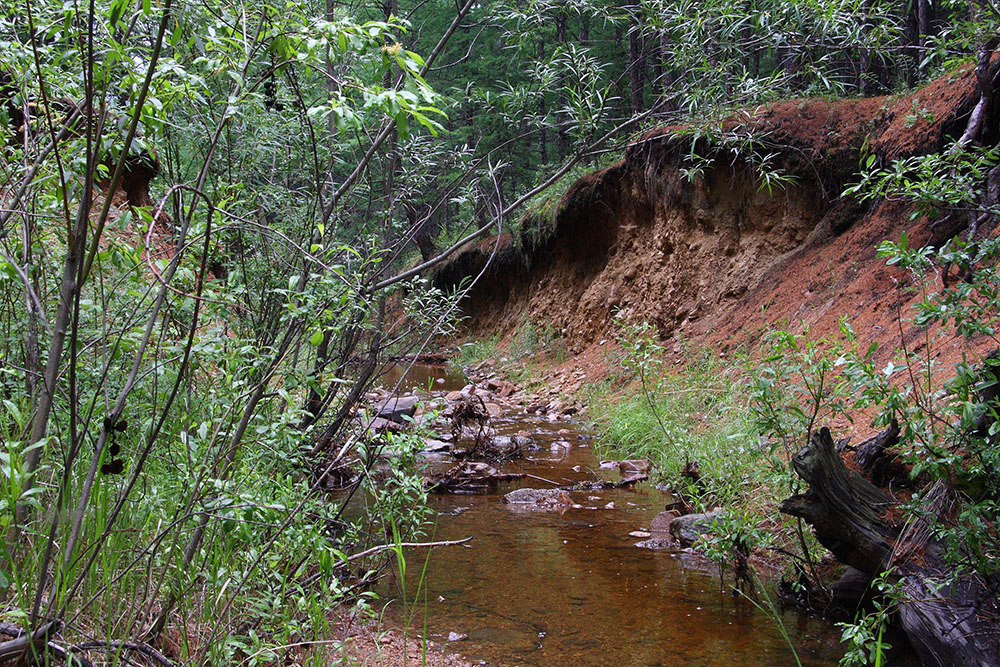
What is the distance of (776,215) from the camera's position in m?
9.48

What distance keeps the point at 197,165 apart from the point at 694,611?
156 inches

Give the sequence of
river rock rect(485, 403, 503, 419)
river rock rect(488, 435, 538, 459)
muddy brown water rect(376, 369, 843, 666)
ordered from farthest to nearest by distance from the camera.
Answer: river rock rect(485, 403, 503, 419), river rock rect(488, 435, 538, 459), muddy brown water rect(376, 369, 843, 666)

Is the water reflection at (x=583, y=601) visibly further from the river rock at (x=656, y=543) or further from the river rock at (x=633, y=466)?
the river rock at (x=633, y=466)

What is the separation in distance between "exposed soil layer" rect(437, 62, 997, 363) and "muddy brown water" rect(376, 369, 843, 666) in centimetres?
220

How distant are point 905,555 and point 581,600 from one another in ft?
5.17

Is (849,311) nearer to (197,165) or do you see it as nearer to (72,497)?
(197,165)

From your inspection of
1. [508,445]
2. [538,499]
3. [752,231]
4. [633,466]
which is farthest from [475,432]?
[752,231]

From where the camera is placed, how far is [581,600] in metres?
3.67

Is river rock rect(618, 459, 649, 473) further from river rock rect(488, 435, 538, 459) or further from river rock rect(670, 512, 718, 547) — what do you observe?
river rock rect(670, 512, 718, 547)

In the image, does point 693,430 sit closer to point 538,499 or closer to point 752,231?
point 538,499

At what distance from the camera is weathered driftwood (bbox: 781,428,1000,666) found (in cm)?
244

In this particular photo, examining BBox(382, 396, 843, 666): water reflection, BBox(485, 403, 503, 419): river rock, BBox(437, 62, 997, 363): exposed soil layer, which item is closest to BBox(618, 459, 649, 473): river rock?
BBox(382, 396, 843, 666): water reflection

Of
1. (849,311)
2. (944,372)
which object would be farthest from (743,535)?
(849,311)

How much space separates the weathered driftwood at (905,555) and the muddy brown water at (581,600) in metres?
0.48
